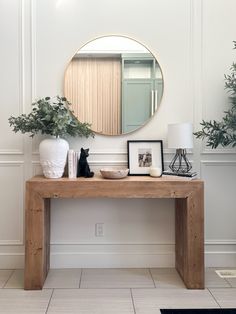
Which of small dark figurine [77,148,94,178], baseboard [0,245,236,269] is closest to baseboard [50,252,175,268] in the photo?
baseboard [0,245,236,269]

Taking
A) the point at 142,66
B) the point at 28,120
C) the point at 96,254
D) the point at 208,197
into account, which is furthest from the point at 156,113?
the point at 96,254

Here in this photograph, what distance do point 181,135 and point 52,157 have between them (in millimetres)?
1098

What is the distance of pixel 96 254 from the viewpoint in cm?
309

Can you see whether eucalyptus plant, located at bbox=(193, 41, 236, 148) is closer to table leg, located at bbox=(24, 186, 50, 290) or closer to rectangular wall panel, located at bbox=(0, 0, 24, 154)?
table leg, located at bbox=(24, 186, 50, 290)

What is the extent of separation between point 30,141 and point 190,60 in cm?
167

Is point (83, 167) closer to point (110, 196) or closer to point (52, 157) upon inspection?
point (52, 157)

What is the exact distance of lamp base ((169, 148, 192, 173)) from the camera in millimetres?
2942

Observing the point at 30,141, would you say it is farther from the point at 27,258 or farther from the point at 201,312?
the point at 201,312

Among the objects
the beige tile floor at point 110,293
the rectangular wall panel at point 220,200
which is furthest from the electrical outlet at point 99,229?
the rectangular wall panel at point 220,200

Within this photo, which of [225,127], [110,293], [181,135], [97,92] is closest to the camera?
[110,293]

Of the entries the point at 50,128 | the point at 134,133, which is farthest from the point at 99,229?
the point at 50,128

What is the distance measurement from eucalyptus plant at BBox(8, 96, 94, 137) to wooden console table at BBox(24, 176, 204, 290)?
17.2 inches

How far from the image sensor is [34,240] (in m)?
2.61

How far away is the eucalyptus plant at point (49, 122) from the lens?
2.67 metres
